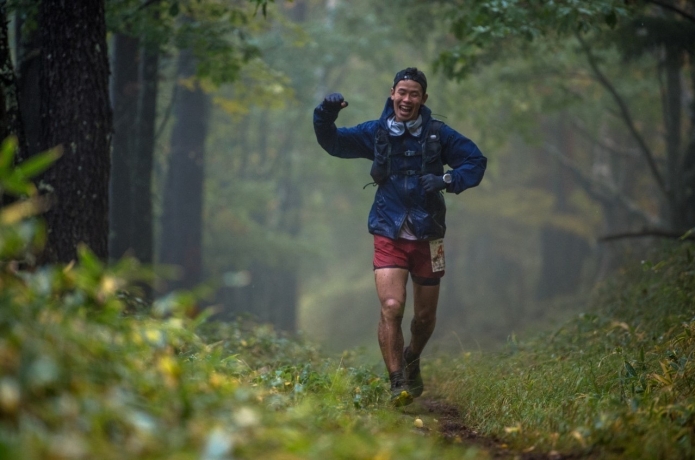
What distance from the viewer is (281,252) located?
2589 cm

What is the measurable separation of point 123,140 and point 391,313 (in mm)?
6493

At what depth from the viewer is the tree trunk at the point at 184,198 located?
16.7 meters

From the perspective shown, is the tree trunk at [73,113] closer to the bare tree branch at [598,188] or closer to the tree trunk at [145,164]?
the tree trunk at [145,164]

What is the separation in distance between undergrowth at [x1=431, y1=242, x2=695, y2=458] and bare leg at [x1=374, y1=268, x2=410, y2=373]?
0.62 meters

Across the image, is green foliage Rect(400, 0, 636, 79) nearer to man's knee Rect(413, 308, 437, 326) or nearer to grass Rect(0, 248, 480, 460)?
man's knee Rect(413, 308, 437, 326)

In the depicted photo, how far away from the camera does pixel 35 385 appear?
249 cm

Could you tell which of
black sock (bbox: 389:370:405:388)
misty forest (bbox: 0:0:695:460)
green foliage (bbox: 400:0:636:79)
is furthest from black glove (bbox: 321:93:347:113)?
green foliage (bbox: 400:0:636:79)

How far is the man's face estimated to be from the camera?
21.2ft

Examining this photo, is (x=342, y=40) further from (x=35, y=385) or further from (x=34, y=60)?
(x=35, y=385)

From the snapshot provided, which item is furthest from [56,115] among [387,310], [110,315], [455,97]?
[455,97]

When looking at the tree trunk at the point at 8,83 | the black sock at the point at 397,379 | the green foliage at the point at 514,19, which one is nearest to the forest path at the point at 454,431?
the black sock at the point at 397,379

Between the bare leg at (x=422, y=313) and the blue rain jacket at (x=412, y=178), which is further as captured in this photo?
the bare leg at (x=422, y=313)

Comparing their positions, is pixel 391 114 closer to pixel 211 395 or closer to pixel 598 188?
pixel 211 395

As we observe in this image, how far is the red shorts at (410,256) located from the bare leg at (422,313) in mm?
140
